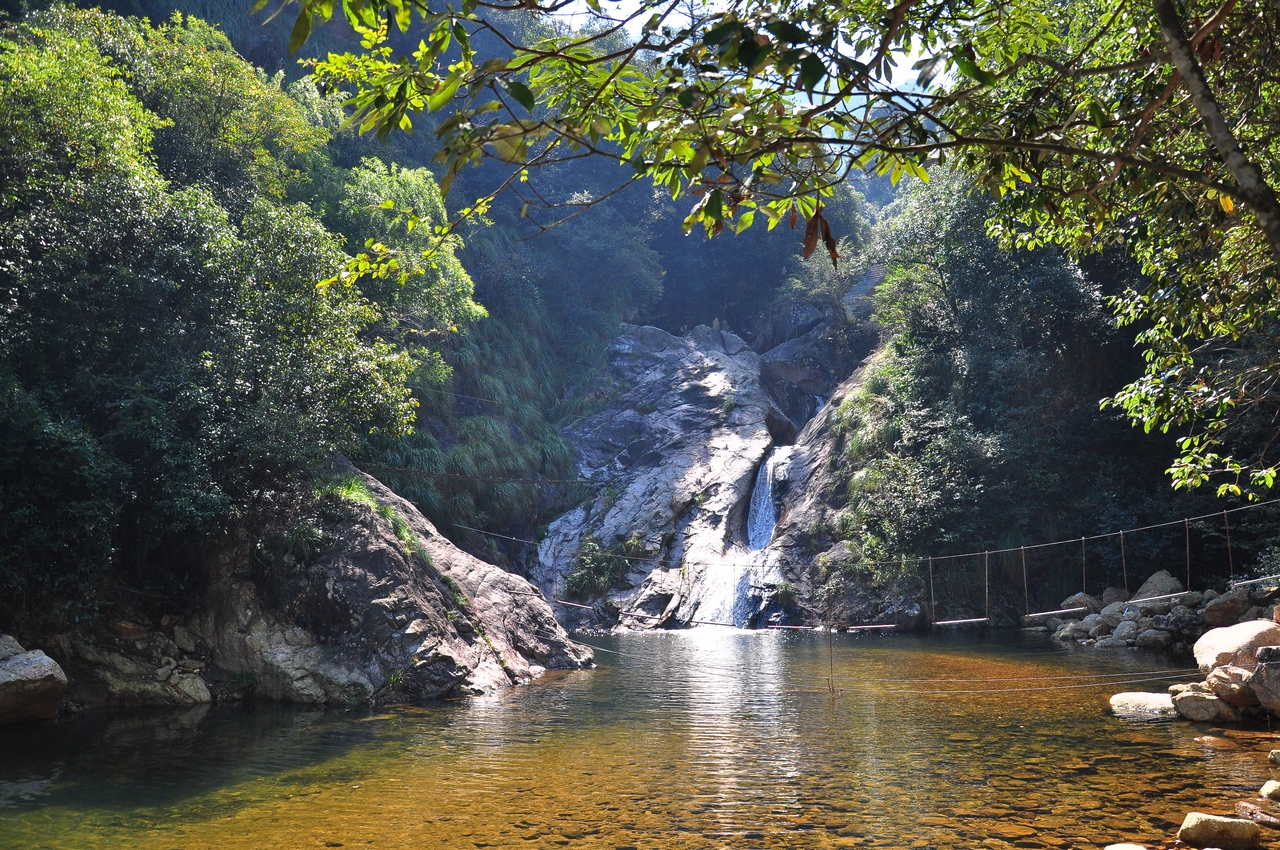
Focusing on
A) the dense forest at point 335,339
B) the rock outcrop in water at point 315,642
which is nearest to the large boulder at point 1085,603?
the dense forest at point 335,339

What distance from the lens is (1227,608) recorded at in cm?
1216

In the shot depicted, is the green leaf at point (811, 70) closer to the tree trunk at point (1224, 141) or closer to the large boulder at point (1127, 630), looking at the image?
the tree trunk at point (1224, 141)

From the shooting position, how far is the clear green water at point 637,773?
15.4ft

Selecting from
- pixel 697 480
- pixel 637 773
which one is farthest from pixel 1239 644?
pixel 697 480

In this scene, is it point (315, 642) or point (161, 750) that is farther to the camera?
point (315, 642)

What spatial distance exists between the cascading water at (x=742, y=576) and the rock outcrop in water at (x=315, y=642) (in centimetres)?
1039

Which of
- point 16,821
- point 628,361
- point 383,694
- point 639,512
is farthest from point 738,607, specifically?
point 16,821

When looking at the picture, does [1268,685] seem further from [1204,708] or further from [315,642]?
[315,642]

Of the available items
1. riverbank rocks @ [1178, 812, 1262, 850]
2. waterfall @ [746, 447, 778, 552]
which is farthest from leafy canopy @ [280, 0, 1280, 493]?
waterfall @ [746, 447, 778, 552]

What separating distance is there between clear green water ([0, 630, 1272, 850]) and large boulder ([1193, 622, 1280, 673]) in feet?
3.58

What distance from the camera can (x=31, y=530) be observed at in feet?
26.5

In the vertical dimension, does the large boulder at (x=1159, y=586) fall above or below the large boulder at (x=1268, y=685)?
above

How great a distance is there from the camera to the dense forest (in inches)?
358

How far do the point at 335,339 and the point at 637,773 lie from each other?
894cm
